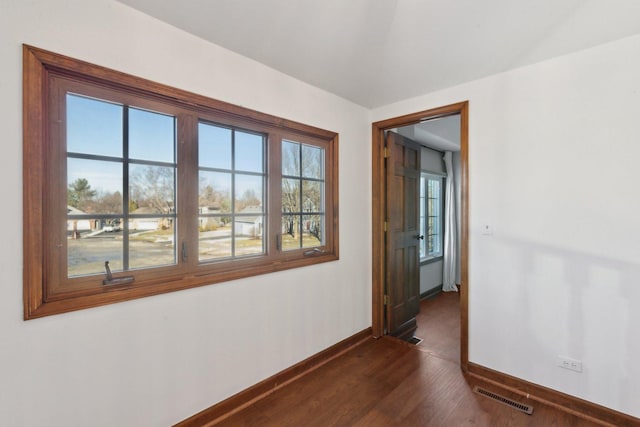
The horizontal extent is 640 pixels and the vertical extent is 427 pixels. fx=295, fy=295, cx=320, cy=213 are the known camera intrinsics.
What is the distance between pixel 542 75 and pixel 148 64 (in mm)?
2646

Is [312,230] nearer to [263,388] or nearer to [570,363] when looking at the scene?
[263,388]

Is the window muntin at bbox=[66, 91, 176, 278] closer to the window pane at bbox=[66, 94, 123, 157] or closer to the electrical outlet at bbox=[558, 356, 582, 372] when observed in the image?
the window pane at bbox=[66, 94, 123, 157]

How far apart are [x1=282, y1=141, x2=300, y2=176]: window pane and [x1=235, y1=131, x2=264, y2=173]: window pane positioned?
0.72 ft

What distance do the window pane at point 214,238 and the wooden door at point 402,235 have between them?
5.86 feet

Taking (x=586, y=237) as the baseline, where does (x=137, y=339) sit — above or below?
below

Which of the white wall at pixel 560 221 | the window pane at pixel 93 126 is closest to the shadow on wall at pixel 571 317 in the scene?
the white wall at pixel 560 221

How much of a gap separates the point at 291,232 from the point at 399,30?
1640 millimetres

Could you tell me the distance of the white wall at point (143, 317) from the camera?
1277 millimetres

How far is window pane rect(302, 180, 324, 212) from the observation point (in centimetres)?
264

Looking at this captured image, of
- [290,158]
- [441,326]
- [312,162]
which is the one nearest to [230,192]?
[290,158]

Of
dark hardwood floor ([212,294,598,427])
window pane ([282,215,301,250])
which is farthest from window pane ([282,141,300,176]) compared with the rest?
dark hardwood floor ([212,294,598,427])

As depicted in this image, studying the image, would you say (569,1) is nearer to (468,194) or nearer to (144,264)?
(468,194)

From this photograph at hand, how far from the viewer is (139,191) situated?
1679 millimetres

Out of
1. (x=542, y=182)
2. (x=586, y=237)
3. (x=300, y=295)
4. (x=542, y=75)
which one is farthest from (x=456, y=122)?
(x=300, y=295)
